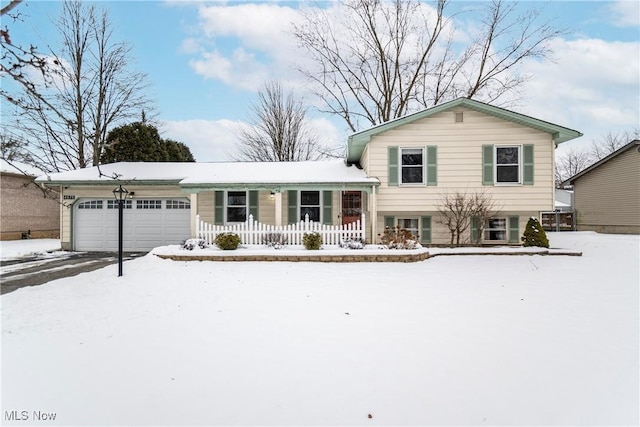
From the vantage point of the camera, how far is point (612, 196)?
18844 millimetres

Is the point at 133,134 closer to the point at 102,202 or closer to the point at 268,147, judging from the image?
the point at 102,202

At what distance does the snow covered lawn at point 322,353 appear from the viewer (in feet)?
9.07

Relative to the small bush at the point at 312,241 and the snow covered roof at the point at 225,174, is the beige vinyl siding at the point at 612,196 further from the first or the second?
the small bush at the point at 312,241

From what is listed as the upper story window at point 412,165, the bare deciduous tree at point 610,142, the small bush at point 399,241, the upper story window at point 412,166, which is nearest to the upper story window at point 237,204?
the upper story window at point 412,165

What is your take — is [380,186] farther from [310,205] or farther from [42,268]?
[42,268]

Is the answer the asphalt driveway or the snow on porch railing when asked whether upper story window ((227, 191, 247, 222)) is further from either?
the asphalt driveway

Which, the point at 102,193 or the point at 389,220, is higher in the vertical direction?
the point at 102,193

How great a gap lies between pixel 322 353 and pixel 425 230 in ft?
31.8

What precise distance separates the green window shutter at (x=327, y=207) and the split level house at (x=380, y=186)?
0.13 feet

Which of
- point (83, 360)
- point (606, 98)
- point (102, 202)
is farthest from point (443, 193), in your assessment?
point (606, 98)

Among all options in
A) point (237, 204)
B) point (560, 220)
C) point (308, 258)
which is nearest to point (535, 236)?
point (308, 258)

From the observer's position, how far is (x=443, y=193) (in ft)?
38.3

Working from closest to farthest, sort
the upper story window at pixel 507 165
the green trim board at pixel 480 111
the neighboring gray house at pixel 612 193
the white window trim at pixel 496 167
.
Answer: the green trim board at pixel 480 111 → the white window trim at pixel 496 167 → the upper story window at pixel 507 165 → the neighboring gray house at pixel 612 193

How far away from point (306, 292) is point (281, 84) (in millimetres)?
20271
